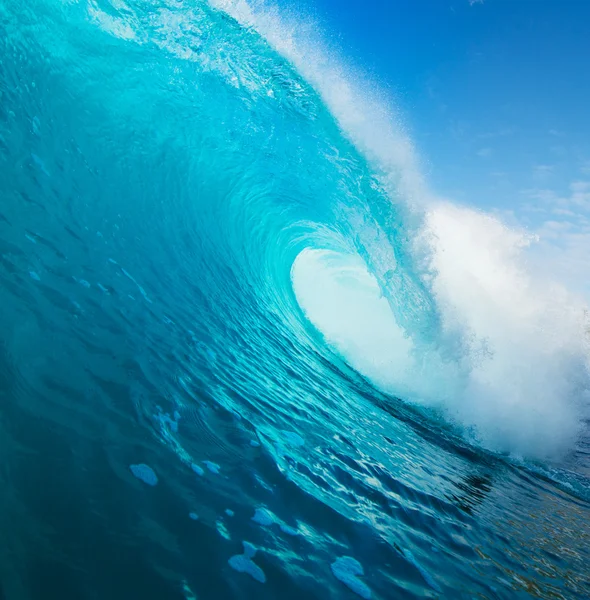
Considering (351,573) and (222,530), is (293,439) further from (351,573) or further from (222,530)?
(222,530)

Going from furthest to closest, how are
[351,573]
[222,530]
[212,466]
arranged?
[212,466] → [351,573] → [222,530]

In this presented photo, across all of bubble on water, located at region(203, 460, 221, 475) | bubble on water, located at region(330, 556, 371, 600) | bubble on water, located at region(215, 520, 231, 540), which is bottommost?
bubble on water, located at region(215, 520, 231, 540)

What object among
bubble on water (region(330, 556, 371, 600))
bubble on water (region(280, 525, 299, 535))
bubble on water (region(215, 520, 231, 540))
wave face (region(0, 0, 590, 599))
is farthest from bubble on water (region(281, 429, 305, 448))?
bubble on water (region(215, 520, 231, 540))

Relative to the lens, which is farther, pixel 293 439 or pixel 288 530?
pixel 293 439

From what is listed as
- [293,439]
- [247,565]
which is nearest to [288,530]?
[247,565]

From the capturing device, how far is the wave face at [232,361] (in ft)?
7.94

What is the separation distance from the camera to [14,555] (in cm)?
181

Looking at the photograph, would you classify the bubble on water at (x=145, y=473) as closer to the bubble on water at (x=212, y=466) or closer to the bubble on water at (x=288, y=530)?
Result: the bubble on water at (x=212, y=466)

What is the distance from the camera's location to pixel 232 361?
5.81m

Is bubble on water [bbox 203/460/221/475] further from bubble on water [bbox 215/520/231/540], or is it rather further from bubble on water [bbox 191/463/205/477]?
bubble on water [bbox 215/520/231/540]

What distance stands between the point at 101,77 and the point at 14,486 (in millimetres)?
10920

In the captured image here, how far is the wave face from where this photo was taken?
2.42m

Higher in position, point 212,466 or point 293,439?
point 293,439

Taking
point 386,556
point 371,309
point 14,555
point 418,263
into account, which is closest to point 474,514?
point 386,556
